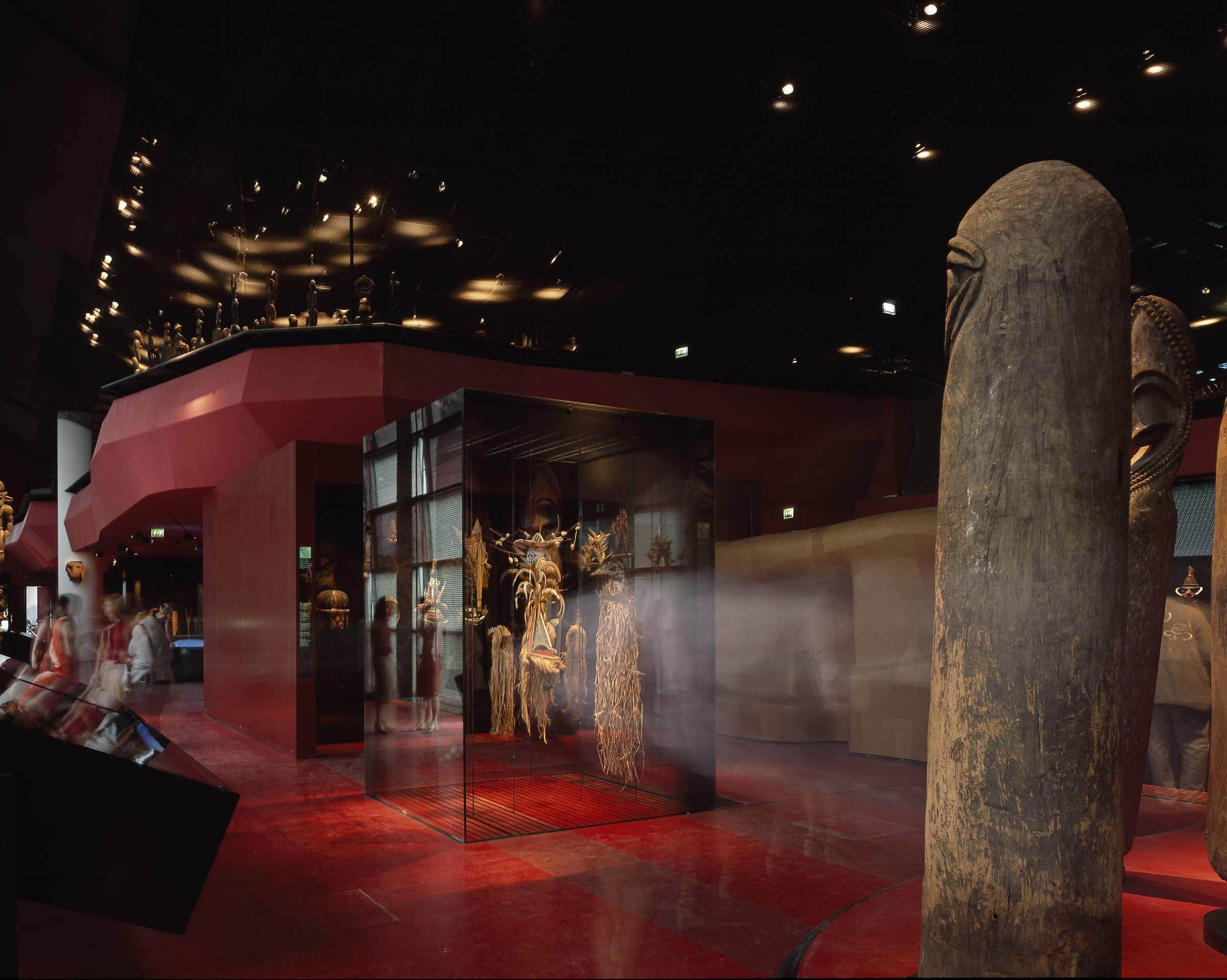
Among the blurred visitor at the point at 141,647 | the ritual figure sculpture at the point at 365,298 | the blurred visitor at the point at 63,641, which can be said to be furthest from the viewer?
the blurred visitor at the point at 141,647

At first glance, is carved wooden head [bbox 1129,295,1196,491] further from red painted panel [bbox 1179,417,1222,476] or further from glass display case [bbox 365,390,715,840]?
red painted panel [bbox 1179,417,1222,476]

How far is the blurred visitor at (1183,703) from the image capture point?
6418 millimetres

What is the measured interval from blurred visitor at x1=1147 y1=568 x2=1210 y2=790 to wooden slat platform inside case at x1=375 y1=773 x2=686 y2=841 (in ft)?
11.3

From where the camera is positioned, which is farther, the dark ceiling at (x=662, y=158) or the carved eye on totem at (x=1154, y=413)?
the dark ceiling at (x=662, y=158)

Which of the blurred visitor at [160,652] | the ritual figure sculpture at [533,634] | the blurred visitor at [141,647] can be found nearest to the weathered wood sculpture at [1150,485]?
the ritual figure sculpture at [533,634]

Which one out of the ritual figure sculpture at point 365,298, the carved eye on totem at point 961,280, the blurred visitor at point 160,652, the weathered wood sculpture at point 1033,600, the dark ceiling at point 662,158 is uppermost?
the dark ceiling at point 662,158

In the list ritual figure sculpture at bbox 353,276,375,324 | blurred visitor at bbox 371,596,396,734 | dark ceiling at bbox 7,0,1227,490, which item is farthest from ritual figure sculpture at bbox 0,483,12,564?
blurred visitor at bbox 371,596,396,734

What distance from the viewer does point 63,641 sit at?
30.2 feet

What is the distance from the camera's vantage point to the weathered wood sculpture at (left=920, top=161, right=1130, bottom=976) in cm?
232

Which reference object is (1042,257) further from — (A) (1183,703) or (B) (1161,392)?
(A) (1183,703)

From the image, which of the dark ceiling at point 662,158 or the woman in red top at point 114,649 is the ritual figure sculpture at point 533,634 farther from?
the woman in red top at point 114,649

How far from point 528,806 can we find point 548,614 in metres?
1.24

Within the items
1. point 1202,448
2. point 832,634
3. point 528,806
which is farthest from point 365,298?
point 1202,448

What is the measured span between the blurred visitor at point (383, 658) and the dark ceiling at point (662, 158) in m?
4.48
